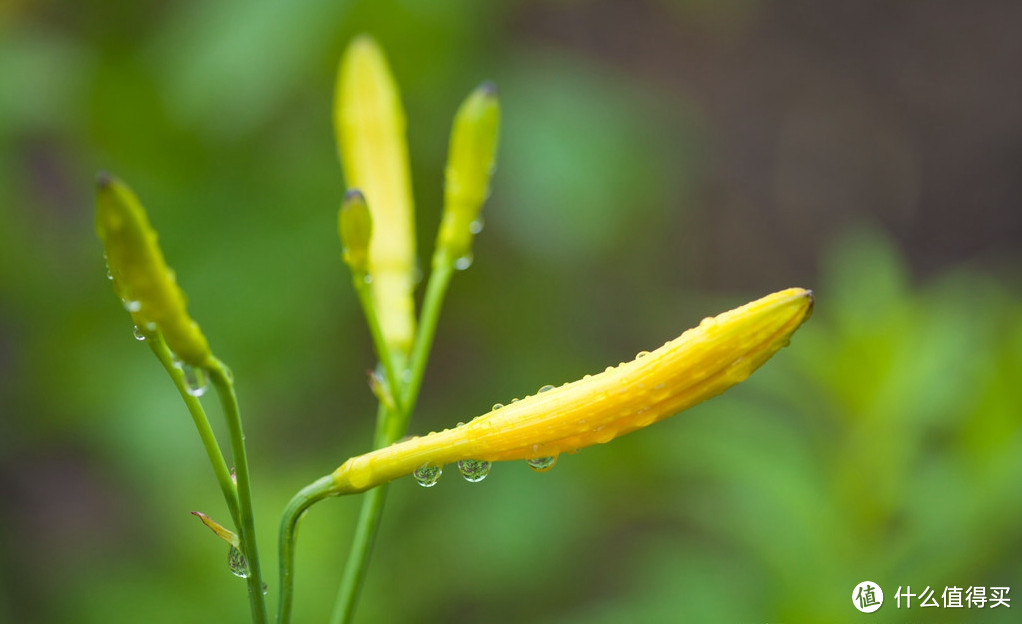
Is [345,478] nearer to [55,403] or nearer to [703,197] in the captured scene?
[55,403]

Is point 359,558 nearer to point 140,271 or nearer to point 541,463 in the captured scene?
point 541,463

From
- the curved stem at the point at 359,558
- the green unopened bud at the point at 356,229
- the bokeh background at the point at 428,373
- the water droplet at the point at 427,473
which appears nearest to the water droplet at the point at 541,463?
the water droplet at the point at 427,473

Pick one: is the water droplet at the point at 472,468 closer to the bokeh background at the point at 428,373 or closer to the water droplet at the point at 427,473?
the water droplet at the point at 427,473

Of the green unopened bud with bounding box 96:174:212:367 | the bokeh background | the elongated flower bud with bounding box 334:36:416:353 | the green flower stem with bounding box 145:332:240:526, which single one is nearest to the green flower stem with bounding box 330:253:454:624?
the elongated flower bud with bounding box 334:36:416:353

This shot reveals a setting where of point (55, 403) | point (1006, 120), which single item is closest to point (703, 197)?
point (1006, 120)

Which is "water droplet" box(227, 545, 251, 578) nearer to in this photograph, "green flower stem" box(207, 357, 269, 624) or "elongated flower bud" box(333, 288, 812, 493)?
"green flower stem" box(207, 357, 269, 624)

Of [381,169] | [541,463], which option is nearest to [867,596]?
[541,463]

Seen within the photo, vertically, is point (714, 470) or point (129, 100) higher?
point (129, 100)
